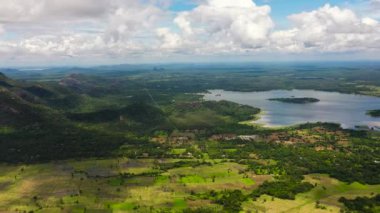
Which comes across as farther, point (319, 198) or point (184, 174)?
point (184, 174)

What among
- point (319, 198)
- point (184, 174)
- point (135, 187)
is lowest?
point (319, 198)

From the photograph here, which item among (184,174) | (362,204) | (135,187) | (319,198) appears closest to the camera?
(362,204)

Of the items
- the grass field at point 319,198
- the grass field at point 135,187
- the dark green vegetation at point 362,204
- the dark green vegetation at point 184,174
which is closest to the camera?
the dark green vegetation at point 362,204

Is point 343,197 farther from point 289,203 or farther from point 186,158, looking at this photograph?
point 186,158

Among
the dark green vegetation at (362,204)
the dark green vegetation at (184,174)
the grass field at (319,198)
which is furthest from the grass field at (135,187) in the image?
the dark green vegetation at (362,204)

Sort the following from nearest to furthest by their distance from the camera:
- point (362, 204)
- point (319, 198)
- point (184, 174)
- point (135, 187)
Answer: point (362, 204), point (319, 198), point (135, 187), point (184, 174)

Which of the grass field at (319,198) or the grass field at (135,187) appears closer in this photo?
the grass field at (319,198)

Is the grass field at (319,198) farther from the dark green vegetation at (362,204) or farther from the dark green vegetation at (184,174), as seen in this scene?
the dark green vegetation at (362,204)

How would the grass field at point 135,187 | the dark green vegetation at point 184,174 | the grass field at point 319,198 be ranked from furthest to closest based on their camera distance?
the dark green vegetation at point 184,174
the grass field at point 135,187
the grass field at point 319,198

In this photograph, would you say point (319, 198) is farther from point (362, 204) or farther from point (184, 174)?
point (184, 174)

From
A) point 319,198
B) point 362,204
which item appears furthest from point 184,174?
point 362,204
